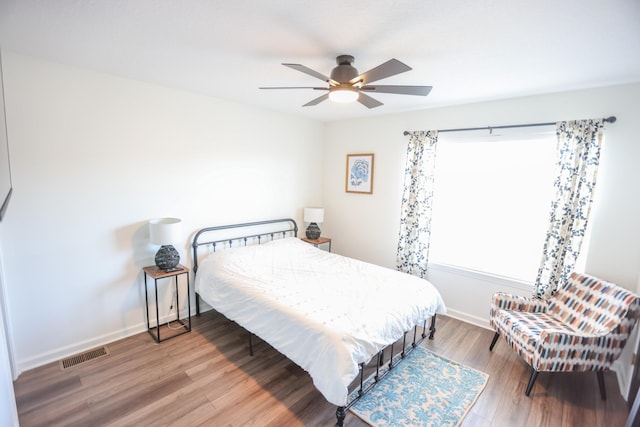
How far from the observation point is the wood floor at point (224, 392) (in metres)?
2.08

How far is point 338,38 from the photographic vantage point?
6.15 feet

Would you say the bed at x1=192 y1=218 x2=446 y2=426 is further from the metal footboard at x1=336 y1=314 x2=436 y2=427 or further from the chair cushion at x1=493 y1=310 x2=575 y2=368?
the chair cushion at x1=493 y1=310 x2=575 y2=368

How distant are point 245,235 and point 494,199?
10.6 feet

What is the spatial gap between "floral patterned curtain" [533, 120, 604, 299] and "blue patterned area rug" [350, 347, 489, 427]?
52.6 inches

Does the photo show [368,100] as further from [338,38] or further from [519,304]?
[519,304]

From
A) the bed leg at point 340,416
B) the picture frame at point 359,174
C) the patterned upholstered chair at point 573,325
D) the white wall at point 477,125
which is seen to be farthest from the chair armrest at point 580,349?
the picture frame at point 359,174

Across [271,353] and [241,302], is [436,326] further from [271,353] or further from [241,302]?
[241,302]

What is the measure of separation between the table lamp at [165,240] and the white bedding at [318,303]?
0.41 meters

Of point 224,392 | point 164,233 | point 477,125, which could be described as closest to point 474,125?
point 477,125

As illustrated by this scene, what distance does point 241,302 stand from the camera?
8.89ft

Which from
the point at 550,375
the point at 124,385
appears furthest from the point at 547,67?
the point at 124,385

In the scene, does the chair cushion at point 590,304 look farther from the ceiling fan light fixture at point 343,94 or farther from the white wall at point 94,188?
the white wall at point 94,188

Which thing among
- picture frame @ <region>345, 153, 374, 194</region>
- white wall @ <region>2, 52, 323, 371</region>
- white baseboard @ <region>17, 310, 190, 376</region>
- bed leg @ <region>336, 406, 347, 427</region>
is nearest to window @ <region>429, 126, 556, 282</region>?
picture frame @ <region>345, 153, 374, 194</region>

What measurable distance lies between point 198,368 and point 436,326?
270cm
